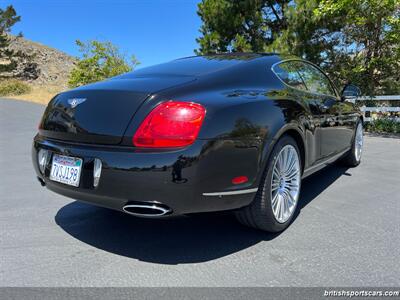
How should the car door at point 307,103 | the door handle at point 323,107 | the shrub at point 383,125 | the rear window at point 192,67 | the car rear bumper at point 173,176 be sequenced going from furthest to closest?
1. the shrub at point 383,125
2. the door handle at point 323,107
3. the car door at point 307,103
4. the rear window at point 192,67
5. the car rear bumper at point 173,176

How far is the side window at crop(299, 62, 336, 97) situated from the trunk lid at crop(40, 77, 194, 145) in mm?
1623

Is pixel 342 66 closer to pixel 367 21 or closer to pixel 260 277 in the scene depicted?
pixel 367 21

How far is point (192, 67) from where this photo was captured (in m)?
3.25

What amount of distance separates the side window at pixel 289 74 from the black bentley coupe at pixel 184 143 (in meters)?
0.12

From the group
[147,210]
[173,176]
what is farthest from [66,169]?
[173,176]

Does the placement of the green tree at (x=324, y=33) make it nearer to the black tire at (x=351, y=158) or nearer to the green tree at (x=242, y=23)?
the green tree at (x=242, y=23)

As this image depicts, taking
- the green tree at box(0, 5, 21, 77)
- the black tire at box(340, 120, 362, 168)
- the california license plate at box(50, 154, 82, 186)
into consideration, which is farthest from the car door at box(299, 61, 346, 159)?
the green tree at box(0, 5, 21, 77)

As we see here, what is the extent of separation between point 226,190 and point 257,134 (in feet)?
1.52

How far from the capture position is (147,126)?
7.77ft

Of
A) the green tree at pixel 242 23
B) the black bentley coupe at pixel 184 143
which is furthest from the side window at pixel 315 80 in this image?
the green tree at pixel 242 23

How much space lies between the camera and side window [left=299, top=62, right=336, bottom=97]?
3.90 meters

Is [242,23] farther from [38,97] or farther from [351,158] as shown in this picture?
[38,97]

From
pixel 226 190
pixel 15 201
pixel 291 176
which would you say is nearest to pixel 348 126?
pixel 291 176

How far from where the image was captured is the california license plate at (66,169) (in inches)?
99.6
